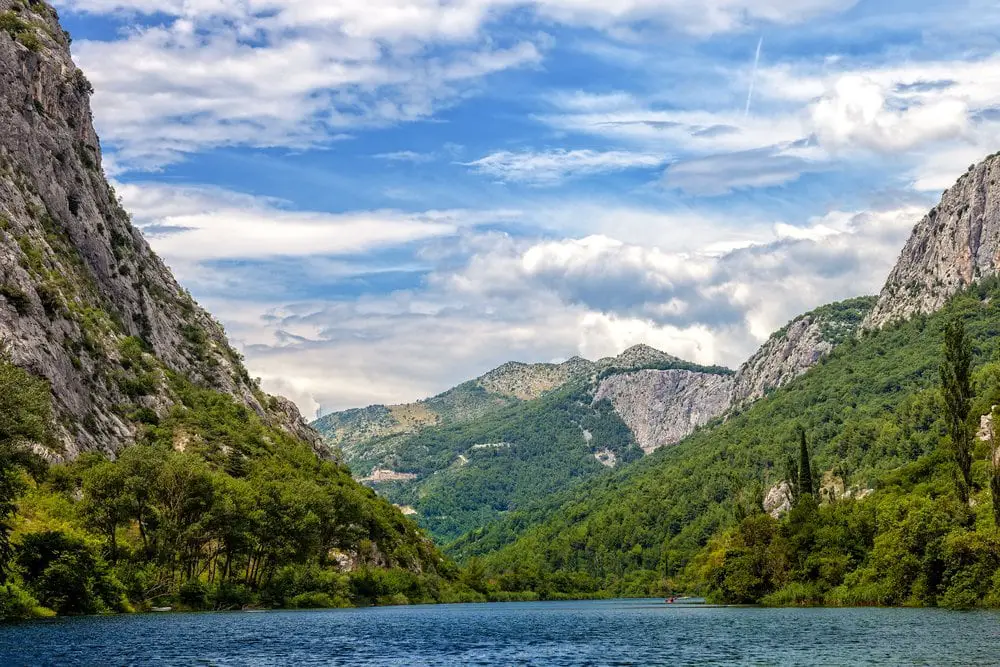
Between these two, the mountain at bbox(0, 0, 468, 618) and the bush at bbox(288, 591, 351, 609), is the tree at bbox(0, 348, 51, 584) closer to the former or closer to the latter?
the mountain at bbox(0, 0, 468, 618)


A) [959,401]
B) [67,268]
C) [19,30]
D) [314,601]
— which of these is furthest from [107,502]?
[959,401]

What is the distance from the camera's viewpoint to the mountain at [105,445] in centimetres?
9769

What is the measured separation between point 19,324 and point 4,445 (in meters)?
59.8

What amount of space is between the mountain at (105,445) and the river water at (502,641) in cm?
1031

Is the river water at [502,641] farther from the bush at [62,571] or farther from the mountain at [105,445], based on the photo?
the mountain at [105,445]

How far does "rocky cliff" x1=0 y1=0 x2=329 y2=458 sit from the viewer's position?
134 metres

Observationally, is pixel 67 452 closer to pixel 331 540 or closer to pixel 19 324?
pixel 19 324

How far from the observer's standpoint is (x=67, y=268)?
16112cm

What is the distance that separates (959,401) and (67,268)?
13643cm

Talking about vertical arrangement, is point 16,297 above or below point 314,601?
above

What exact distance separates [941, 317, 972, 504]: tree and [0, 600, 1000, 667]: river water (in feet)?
73.5

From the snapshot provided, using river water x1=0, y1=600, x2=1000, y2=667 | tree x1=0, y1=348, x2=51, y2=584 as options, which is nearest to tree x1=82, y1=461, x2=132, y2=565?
river water x1=0, y1=600, x2=1000, y2=667

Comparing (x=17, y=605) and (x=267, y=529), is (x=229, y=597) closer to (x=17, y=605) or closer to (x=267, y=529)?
(x=267, y=529)

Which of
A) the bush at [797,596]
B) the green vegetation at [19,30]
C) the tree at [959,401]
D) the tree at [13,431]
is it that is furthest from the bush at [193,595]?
the green vegetation at [19,30]
